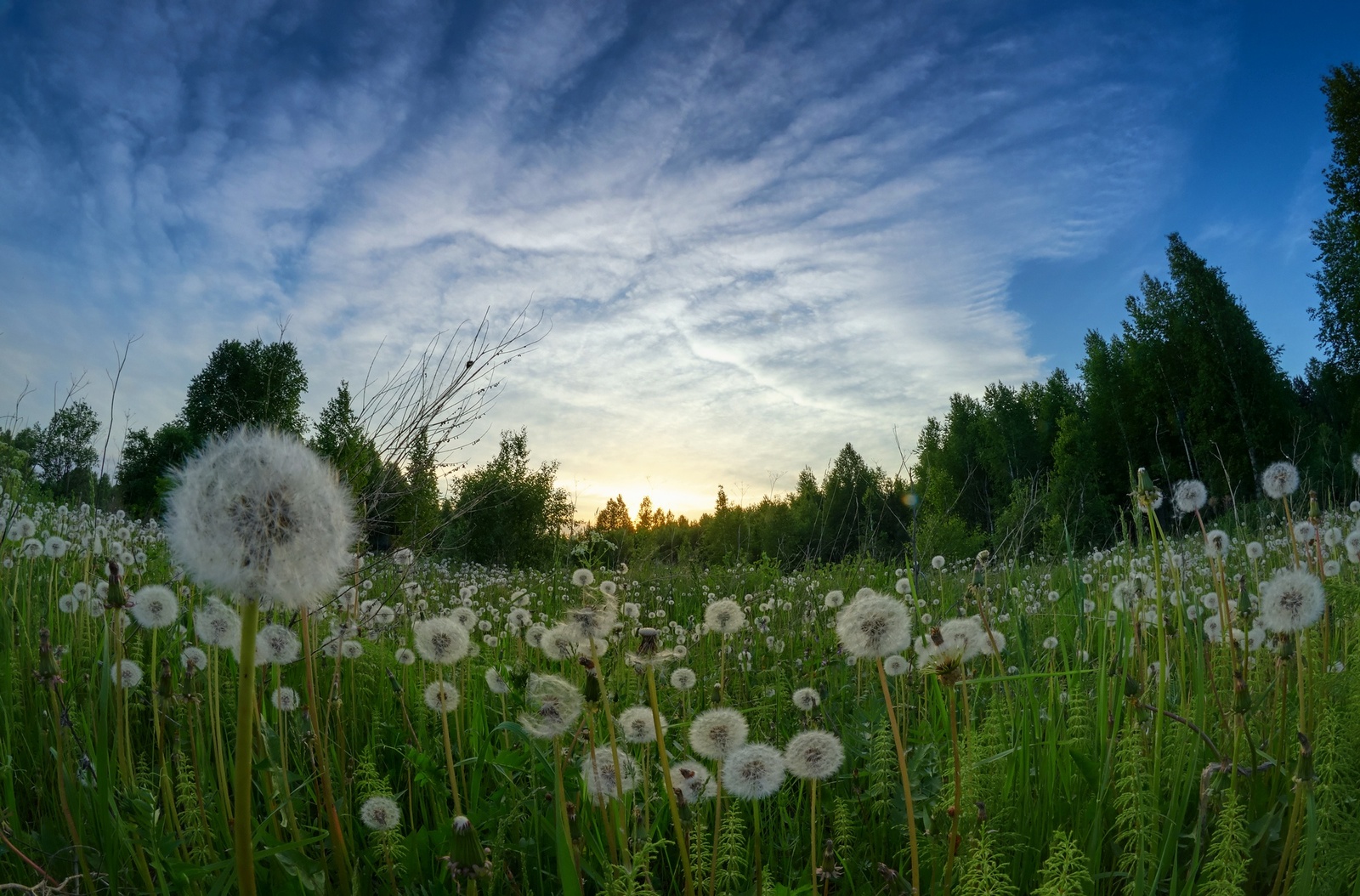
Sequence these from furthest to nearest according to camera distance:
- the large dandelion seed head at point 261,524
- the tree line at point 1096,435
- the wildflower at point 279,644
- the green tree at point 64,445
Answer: the tree line at point 1096,435 < the green tree at point 64,445 < the wildflower at point 279,644 < the large dandelion seed head at point 261,524

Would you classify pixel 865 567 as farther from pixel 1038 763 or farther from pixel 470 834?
pixel 470 834

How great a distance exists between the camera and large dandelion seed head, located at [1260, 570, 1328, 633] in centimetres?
183

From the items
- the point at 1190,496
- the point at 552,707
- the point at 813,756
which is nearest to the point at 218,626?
the point at 552,707

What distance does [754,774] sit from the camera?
1641mm

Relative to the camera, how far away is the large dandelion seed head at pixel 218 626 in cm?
196

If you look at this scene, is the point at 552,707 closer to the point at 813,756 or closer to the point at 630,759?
the point at 630,759

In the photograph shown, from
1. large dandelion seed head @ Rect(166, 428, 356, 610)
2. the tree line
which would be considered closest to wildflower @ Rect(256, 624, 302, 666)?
large dandelion seed head @ Rect(166, 428, 356, 610)

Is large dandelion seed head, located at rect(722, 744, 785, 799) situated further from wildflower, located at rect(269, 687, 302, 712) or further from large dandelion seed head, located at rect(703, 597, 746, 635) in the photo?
wildflower, located at rect(269, 687, 302, 712)

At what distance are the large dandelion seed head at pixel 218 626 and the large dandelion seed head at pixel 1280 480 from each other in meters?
3.48

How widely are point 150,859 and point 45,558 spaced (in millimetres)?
4815

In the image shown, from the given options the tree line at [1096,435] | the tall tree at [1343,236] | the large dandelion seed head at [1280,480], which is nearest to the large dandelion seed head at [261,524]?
the large dandelion seed head at [1280,480]

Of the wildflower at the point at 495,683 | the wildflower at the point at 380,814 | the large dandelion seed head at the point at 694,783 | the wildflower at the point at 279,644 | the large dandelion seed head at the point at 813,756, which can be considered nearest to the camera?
the large dandelion seed head at the point at 813,756

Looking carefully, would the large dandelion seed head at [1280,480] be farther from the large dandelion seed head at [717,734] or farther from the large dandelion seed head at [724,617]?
the large dandelion seed head at [717,734]

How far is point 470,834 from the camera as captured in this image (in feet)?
4.42
